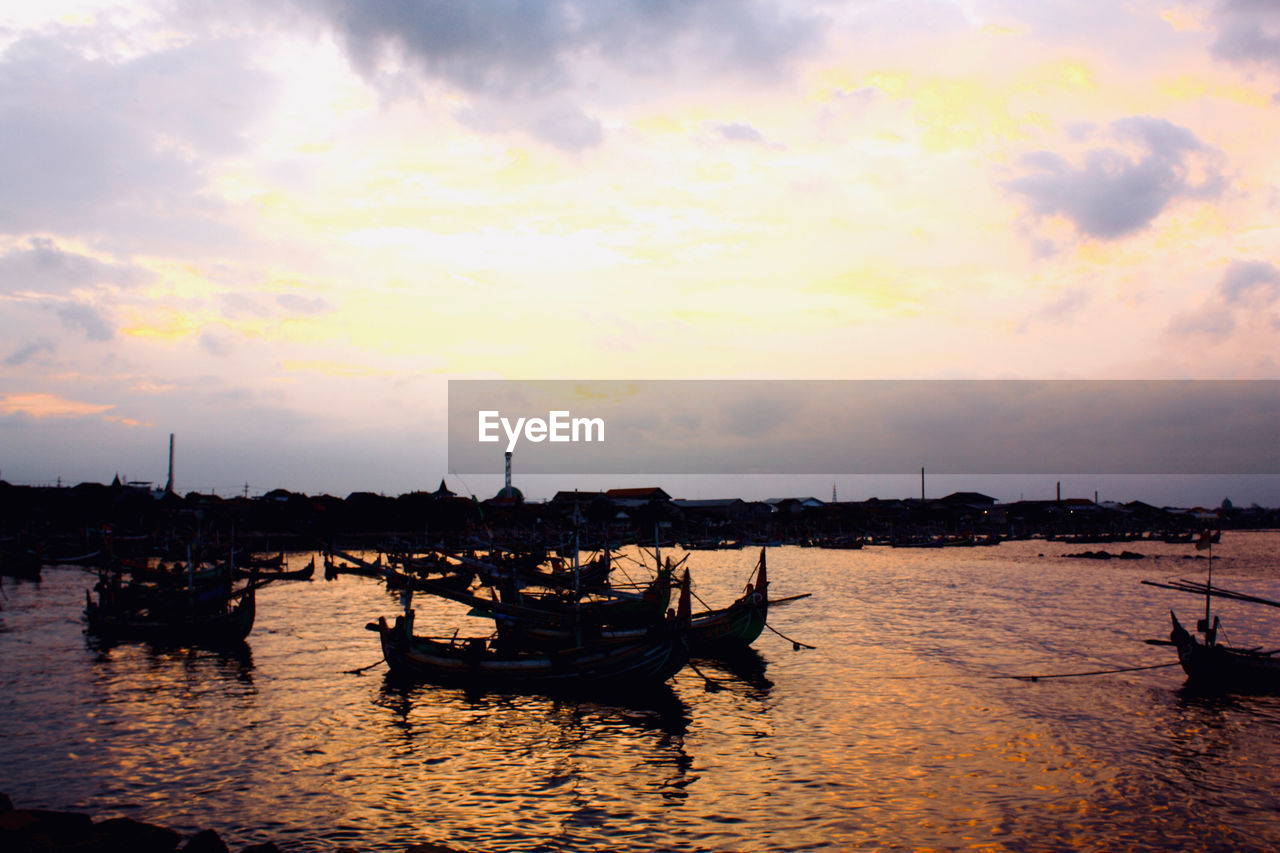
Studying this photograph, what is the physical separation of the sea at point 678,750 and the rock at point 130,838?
7.56 ft

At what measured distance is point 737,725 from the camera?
20828 mm

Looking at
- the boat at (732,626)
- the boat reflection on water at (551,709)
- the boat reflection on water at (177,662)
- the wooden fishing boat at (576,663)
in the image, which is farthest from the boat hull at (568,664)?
the boat reflection on water at (177,662)

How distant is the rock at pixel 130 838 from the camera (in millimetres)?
10664

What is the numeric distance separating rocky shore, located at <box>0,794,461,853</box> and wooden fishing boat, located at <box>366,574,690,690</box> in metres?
11.9

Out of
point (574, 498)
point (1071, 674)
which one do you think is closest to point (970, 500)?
point (574, 498)

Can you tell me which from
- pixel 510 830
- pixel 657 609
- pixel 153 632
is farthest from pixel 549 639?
pixel 153 632

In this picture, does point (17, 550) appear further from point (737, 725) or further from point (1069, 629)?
point (1069, 629)

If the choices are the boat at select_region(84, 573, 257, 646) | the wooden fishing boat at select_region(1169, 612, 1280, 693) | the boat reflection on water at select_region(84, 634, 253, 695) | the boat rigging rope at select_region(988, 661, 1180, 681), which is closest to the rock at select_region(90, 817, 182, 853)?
the boat reflection on water at select_region(84, 634, 253, 695)

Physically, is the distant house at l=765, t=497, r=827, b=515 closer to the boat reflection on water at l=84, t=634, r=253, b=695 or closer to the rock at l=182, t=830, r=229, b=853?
the boat reflection on water at l=84, t=634, r=253, b=695

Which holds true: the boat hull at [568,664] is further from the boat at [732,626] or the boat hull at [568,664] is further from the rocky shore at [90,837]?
the rocky shore at [90,837]

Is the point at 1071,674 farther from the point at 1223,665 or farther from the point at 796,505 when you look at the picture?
the point at 796,505

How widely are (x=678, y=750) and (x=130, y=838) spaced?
11.4 metres

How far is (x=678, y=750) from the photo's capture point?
18625 millimetres

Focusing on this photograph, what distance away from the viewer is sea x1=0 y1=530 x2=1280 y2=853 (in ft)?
46.8
